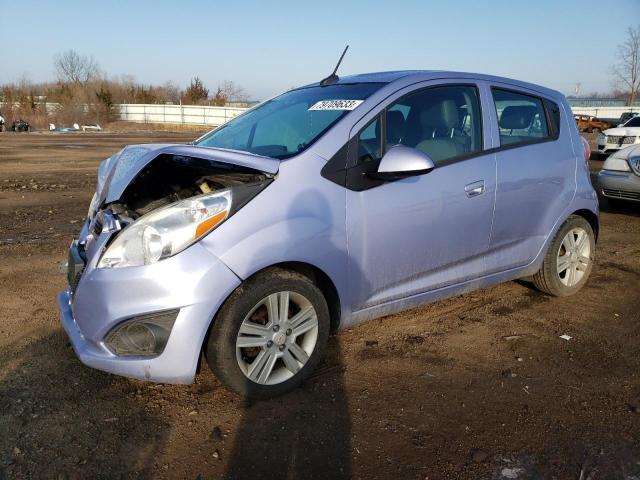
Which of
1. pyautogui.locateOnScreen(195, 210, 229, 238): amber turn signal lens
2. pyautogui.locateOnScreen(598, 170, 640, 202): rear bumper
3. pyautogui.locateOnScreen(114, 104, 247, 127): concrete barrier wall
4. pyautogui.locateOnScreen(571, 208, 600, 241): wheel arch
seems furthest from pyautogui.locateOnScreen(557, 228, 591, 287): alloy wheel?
pyautogui.locateOnScreen(114, 104, 247, 127): concrete barrier wall

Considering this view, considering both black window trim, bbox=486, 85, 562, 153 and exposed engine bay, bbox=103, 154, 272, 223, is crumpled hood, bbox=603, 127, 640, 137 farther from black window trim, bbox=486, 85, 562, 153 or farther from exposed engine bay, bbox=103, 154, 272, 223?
exposed engine bay, bbox=103, 154, 272, 223

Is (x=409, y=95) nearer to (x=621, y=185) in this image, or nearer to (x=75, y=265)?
(x=75, y=265)

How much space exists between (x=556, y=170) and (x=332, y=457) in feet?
9.36

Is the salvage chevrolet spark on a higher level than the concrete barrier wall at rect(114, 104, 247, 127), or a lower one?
lower

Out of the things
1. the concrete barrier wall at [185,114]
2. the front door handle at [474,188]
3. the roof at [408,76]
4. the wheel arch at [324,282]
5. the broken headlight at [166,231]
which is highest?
the concrete barrier wall at [185,114]

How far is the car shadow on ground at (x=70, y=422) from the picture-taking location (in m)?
2.37

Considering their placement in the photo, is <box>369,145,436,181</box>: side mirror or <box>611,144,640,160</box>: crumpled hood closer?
<box>369,145,436,181</box>: side mirror

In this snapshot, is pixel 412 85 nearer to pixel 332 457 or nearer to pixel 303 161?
pixel 303 161

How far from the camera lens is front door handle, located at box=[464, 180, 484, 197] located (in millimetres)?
3504

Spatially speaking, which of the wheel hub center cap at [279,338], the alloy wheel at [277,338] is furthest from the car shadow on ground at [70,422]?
the wheel hub center cap at [279,338]

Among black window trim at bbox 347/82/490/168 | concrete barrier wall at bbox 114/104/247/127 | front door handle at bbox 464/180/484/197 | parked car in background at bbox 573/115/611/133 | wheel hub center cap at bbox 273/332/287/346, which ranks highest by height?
concrete barrier wall at bbox 114/104/247/127

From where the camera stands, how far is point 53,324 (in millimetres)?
3822

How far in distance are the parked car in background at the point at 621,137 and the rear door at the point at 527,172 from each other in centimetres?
1451

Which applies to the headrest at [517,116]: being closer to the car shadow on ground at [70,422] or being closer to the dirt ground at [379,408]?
the dirt ground at [379,408]
